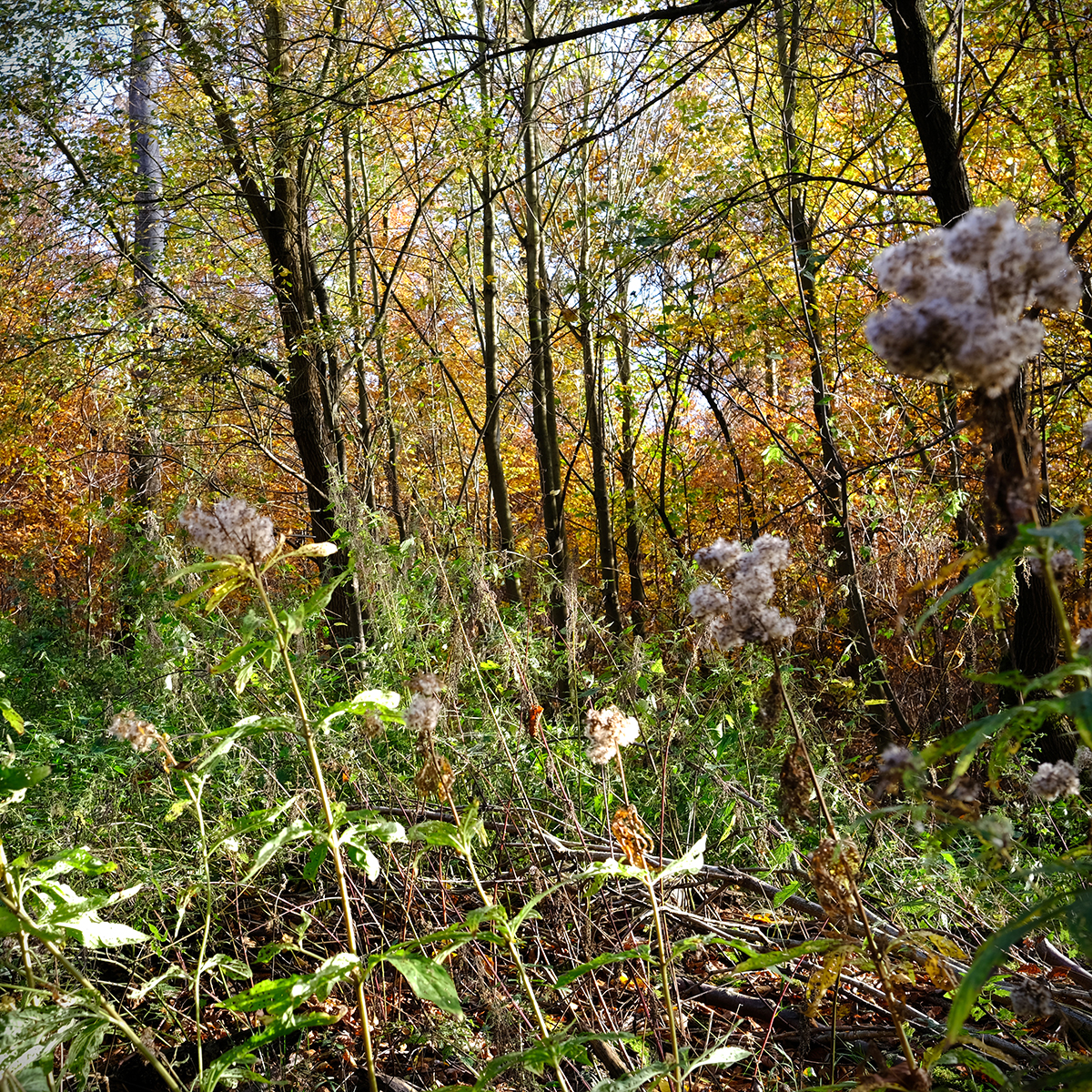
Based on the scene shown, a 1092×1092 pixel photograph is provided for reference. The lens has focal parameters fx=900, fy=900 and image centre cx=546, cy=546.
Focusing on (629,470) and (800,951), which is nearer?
(800,951)

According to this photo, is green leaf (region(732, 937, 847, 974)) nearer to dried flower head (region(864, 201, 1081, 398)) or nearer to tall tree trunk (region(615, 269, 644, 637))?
dried flower head (region(864, 201, 1081, 398))

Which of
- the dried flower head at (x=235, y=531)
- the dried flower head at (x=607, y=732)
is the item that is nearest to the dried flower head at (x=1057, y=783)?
the dried flower head at (x=607, y=732)

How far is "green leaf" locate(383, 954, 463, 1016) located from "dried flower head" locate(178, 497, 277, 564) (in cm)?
72

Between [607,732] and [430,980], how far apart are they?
0.50 meters

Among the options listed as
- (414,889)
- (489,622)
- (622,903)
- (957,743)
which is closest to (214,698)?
(489,622)

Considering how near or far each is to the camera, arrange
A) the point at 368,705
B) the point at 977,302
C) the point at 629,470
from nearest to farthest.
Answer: the point at 977,302
the point at 368,705
the point at 629,470

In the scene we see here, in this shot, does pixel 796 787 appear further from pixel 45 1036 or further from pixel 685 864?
pixel 45 1036

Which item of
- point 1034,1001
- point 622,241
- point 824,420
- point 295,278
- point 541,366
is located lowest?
point 1034,1001

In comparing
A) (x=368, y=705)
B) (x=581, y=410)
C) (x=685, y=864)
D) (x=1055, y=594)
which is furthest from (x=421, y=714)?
(x=581, y=410)

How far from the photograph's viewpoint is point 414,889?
249cm

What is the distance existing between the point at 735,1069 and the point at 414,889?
930 mm

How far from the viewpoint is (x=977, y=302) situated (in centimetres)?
82

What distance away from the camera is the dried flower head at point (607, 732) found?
1557 millimetres

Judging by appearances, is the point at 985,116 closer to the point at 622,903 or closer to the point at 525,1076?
the point at 622,903
